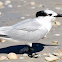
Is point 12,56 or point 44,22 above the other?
point 44,22

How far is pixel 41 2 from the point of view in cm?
954

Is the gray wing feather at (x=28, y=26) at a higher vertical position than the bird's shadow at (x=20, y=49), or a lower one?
higher

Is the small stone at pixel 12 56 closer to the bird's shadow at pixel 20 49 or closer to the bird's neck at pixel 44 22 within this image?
the bird's shadow at pixel 20 49

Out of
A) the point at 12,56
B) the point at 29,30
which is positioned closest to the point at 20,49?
the point at 12,56

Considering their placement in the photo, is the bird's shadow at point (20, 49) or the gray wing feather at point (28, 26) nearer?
the gray wing feather at point (28, 26)

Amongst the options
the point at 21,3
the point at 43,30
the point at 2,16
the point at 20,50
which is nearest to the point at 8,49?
the point at 20,50

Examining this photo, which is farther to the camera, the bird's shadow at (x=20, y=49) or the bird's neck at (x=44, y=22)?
the bird's shadow at (x=20, y=49)

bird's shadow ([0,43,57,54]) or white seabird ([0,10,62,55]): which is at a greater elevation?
white seabird ([0,10,62,55])

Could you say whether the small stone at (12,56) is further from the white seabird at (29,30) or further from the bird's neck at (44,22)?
the bird's neck at (44,22)

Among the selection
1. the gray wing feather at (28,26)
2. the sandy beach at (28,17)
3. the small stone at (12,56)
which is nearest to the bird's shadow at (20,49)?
the sandy beach at (28,17)

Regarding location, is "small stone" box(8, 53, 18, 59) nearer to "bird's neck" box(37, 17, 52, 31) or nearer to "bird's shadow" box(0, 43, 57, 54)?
"bird's shadow" box(0, 43, 57, 54)

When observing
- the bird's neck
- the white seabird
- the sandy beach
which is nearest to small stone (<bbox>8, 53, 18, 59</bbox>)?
the sandy beach

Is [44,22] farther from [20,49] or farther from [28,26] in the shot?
[20,49]

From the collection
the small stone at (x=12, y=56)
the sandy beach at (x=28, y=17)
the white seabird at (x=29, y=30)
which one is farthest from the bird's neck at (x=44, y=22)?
the small stone at (x=12, y=56)
